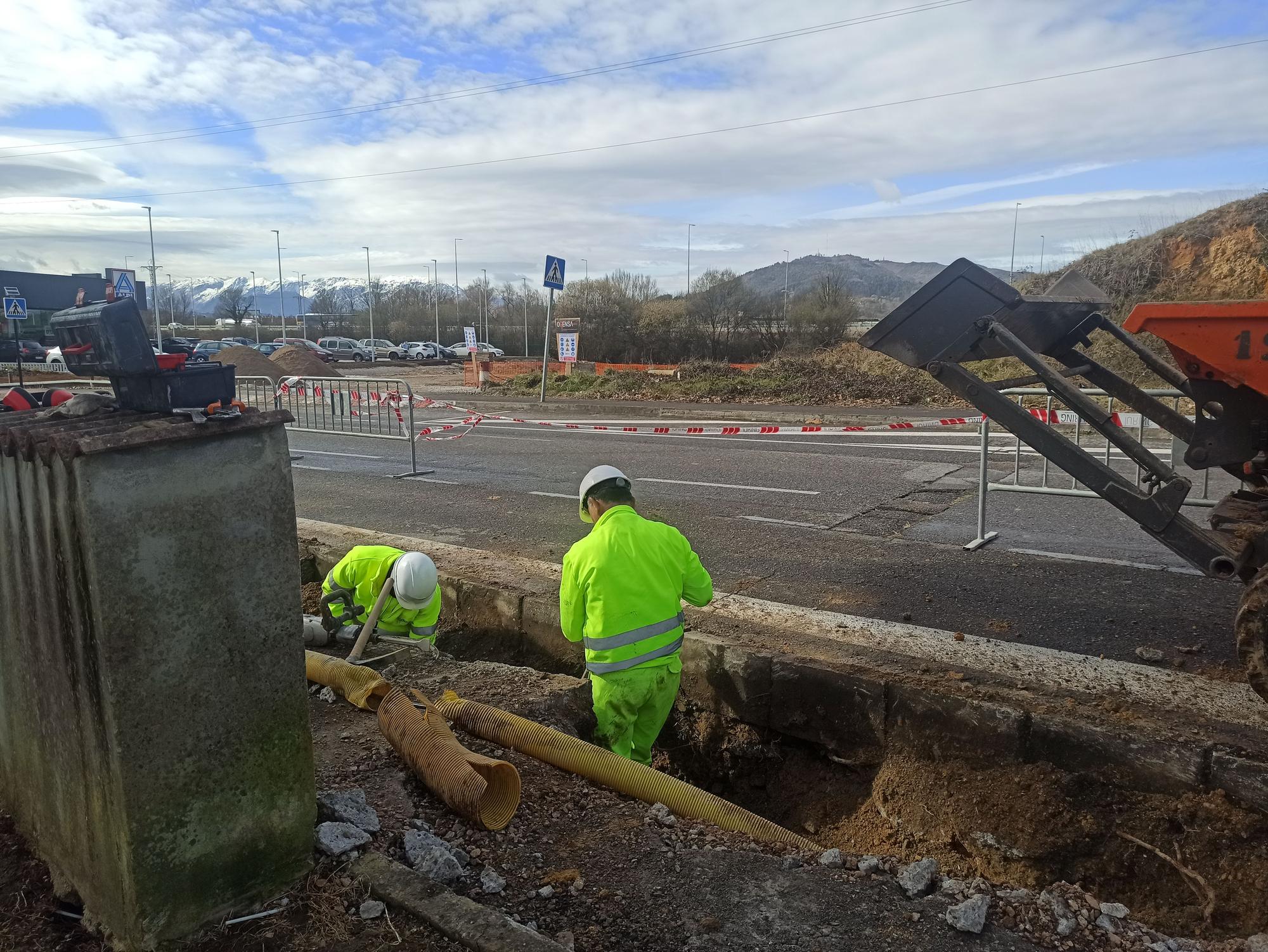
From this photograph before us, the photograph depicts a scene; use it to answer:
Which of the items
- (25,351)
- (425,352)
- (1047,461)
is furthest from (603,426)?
(425,352)

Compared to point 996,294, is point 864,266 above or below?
above

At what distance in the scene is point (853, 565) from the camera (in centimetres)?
666

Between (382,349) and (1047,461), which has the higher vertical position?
(382,349)

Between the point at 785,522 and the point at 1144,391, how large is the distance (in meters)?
3.56

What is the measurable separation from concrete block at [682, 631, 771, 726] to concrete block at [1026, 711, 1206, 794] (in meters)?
1.32

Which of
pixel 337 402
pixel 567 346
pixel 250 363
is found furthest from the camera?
pixel 250 363

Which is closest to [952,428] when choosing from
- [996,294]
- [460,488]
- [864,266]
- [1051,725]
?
[460,488]

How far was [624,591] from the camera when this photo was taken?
4.13m

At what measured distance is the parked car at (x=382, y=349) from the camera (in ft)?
183

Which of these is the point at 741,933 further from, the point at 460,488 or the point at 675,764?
the point at 460,488

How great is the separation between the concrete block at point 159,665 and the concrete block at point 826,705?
8.41ft

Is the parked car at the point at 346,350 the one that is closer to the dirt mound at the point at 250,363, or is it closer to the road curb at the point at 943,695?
the dirt mound at the point at 250,363

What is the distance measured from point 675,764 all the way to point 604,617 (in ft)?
4.23

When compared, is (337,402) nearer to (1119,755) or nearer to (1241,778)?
(1119,755)
